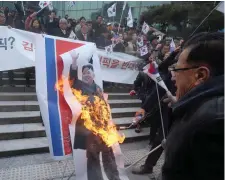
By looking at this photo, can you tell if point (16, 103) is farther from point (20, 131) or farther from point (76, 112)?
point (76, 112)

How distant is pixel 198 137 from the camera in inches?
41.2

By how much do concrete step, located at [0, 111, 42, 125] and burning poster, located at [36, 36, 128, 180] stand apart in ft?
9.46

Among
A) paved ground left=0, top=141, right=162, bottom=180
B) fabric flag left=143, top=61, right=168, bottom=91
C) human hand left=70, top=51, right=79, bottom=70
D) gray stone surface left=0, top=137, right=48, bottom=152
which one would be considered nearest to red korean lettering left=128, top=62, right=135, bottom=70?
paved ground left=0, top=141, right=162, bottom=180

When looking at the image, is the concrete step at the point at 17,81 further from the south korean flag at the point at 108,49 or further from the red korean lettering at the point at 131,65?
the red korean lettering at the point at 131,65

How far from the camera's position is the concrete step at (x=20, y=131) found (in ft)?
16.1

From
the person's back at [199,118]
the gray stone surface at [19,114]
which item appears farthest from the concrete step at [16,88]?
the person's back at [199,118]

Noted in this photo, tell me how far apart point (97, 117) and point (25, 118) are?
304cm

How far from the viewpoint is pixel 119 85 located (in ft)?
27.9

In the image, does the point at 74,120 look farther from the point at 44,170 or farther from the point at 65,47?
the point at 44,170

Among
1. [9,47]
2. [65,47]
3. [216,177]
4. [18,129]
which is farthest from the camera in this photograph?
[9,47]

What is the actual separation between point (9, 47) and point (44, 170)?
9.73ft

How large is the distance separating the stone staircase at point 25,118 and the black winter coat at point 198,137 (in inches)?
155

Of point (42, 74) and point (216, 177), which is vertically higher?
point (42, 74)

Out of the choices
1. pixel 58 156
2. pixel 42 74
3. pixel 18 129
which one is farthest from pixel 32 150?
pixel 42 74
